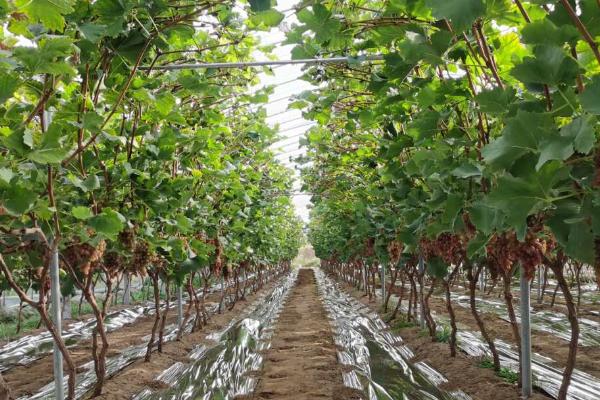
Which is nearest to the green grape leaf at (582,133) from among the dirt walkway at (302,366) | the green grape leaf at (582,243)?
the green grape leaf at (582,243)

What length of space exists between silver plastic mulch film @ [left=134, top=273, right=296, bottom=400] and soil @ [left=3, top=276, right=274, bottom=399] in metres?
0.19

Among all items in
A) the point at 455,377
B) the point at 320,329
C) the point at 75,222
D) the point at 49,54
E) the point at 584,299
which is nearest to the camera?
the point at 49,54

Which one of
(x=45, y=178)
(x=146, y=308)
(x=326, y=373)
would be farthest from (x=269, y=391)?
(x=146, y=308)

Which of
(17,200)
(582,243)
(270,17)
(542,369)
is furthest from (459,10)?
(542,369)

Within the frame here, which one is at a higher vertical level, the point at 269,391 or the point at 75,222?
the point at 75,222

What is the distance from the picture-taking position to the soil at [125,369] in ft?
19.3

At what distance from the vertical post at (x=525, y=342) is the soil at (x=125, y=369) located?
3978mm

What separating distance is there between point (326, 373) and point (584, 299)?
10.3 meters

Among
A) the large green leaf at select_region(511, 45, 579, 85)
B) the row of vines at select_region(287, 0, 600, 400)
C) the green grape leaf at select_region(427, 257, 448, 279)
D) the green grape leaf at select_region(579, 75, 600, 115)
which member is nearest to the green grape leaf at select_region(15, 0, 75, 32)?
the row of vines at select_region(287, 0, 600, 400)

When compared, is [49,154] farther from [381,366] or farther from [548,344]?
[548,344]

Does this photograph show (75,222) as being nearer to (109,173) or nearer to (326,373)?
(109,173)

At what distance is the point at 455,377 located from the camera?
5754 millimetres

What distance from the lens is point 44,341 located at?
30.6 feet

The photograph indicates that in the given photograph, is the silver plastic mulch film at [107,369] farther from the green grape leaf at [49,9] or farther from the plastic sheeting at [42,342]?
the green grape leaf at [49,9]
